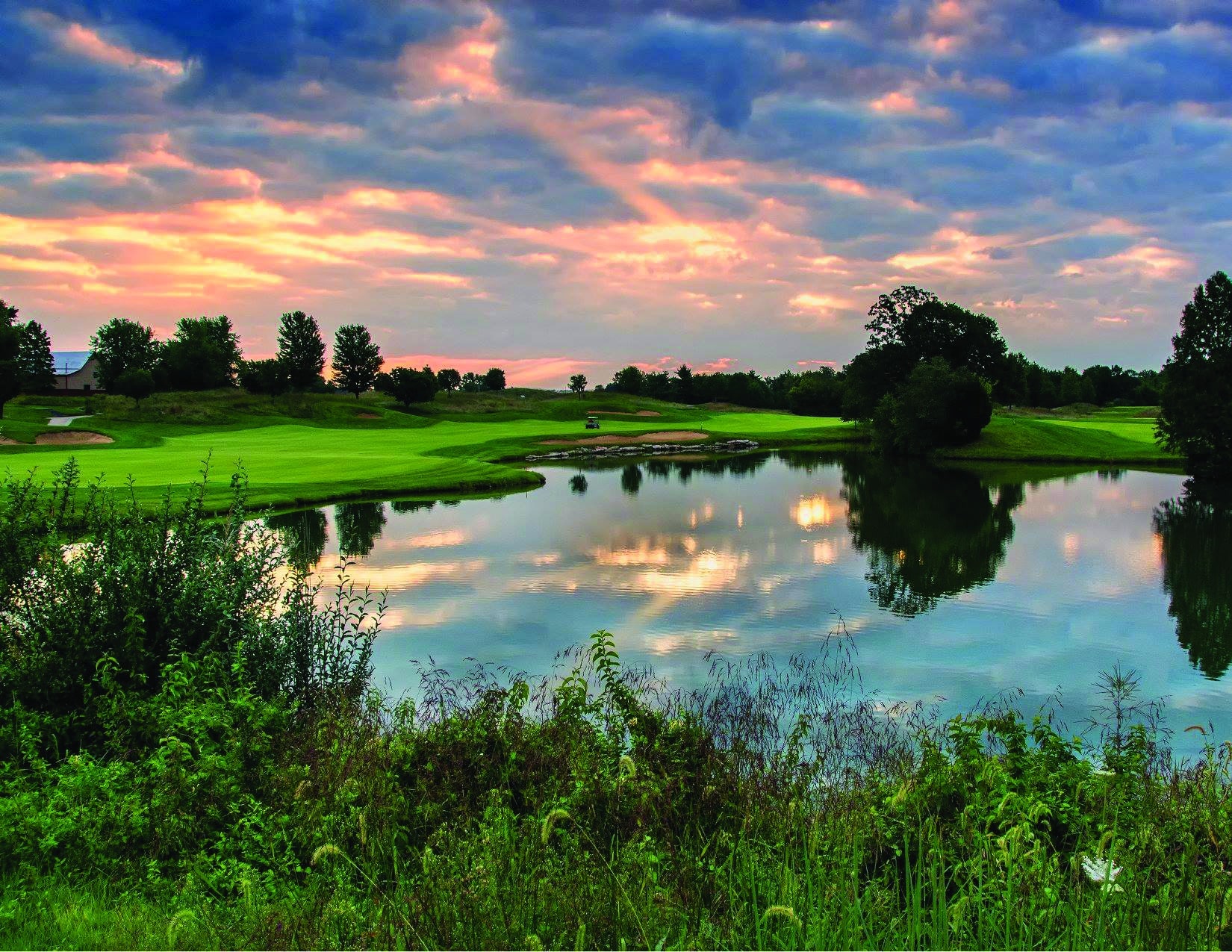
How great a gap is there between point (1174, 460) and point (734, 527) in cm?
4649

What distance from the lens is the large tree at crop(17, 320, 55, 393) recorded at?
99.4 meters

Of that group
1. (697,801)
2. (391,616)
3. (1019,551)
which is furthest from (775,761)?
(1019,551)

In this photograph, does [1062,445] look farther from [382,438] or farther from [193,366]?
[193,366]

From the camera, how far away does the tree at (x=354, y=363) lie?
112 metres

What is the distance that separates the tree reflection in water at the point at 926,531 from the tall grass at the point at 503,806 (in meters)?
8.35

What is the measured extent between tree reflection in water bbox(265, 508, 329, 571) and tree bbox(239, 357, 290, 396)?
222 ft

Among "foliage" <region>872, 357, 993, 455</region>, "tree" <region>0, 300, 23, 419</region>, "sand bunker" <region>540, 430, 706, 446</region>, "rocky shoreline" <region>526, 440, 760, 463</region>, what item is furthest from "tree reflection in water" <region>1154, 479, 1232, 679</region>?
"tree" <region>0, 300, 23, 419</region>

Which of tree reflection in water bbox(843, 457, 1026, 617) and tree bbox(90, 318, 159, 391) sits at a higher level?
tree bbox(90, 318, 159, 391)

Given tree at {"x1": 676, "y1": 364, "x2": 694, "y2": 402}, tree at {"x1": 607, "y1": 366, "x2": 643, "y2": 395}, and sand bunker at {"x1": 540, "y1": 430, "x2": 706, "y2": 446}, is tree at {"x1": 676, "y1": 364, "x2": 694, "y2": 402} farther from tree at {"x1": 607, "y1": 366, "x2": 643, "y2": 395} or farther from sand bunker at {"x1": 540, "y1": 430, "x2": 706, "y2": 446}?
sand bunker at {"x1": 540, "y1": 430, "x2": 706, "y2": 446}

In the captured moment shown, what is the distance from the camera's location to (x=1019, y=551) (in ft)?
88.6

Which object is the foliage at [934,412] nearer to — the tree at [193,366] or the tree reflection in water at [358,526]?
the tree reflection in water at [358,526]

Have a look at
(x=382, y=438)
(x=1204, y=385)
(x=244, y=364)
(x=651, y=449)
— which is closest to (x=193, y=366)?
(x=244, y=364)

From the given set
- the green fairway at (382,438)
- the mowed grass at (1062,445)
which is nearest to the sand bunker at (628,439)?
the green fairway at (382,438)

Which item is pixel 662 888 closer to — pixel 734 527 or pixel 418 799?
pixel 418 799
